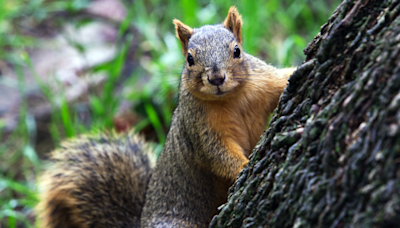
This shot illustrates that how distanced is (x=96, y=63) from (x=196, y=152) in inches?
117

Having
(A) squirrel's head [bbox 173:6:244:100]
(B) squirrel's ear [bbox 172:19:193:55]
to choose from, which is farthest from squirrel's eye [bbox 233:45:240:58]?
(B) squirrel's ear [bbox 172:19:193:55]

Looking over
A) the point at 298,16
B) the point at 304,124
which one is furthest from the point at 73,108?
the point at 304,124

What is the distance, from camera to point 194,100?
207 cm

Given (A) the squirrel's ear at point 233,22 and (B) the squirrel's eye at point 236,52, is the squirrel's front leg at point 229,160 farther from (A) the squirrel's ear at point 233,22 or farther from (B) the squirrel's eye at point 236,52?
(A) the squirrel's ear at point 233,22

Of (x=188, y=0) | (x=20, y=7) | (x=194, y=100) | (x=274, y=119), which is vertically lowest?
(x=274, y=119)

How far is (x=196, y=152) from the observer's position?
6.86ft

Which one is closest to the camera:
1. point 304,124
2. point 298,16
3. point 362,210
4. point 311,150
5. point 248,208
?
point 362,210

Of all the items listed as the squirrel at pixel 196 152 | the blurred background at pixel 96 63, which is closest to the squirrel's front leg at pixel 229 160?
the squirrel at pixel 196 152

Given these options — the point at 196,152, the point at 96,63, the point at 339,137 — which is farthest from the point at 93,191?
the point at 96,63

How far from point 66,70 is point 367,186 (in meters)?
4.23

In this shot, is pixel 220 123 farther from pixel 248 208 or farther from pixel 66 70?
pixel 66 70

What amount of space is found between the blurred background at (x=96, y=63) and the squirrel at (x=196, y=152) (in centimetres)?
68

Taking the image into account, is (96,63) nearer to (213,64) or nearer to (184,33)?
(184,33)

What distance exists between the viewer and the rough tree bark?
88 centimetres
